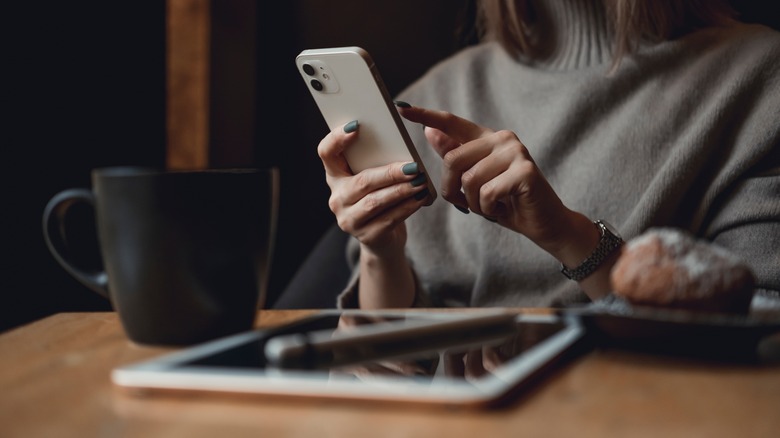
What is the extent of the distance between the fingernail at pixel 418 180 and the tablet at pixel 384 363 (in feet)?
1.20

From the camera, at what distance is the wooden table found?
331 millimetres

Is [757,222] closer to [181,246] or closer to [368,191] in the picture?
[368,191]

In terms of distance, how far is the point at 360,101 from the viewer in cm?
83

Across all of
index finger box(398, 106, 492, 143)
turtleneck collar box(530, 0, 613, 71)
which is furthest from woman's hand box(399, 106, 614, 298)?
turtleneck collar box(530, 0, 613, 71)

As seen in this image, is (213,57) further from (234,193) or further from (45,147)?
(234,193)

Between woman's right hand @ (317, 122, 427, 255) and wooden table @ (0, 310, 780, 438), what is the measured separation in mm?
459

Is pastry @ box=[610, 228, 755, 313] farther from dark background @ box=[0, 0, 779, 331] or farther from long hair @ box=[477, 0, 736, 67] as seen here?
dark background @ box=[0, 0, 779, 331]

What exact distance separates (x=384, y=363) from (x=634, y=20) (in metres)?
1.04

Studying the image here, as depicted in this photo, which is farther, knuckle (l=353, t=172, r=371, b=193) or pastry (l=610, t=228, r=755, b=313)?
knuckle (l=353, t=172, r=371, b=193)

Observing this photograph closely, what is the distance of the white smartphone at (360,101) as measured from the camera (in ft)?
2.61

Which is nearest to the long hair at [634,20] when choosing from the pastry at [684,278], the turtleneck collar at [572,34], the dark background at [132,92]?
the turtleneck collar at [572,34]

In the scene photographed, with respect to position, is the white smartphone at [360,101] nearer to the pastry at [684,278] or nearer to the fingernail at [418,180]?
the fingernail at [418,180]

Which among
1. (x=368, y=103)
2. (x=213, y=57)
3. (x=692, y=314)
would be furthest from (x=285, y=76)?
(x=692, y=314)

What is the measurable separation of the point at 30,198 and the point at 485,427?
3.94 ft
